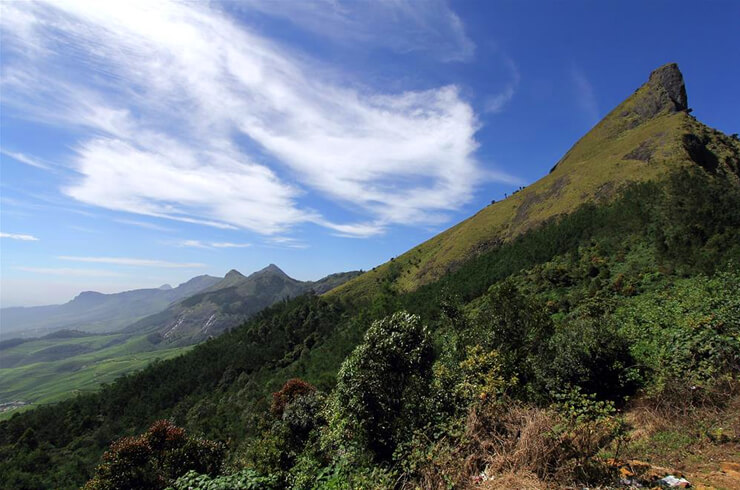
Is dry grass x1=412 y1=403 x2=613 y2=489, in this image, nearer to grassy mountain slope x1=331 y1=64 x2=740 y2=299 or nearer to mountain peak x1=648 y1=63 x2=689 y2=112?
grassy mountain slope x1=331 y1=64 x2=740 y2=299

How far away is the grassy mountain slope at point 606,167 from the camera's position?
66.4m

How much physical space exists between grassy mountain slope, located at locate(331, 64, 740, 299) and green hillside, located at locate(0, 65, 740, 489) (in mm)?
1001

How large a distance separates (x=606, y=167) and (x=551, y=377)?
80145 mm

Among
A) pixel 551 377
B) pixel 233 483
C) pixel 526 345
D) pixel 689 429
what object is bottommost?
pixel 233 483

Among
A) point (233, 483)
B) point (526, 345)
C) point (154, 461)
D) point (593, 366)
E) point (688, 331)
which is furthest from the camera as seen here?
point (154, 461)

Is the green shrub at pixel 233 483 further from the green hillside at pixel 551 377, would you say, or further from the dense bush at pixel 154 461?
the dense bush at pixel 154 461

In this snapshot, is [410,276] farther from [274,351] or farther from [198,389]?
[198,389]

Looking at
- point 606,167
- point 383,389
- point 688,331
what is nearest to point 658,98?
point 606,167

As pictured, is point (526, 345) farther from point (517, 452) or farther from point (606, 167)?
point (606, 167)

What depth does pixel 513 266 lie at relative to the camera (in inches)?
2462

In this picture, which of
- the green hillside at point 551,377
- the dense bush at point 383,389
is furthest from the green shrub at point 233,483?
the dense bush at point 383,389

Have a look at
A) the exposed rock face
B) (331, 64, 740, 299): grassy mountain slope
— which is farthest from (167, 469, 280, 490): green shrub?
the exposed rock face

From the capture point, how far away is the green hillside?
8477 mm

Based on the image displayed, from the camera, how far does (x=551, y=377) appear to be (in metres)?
16.5
